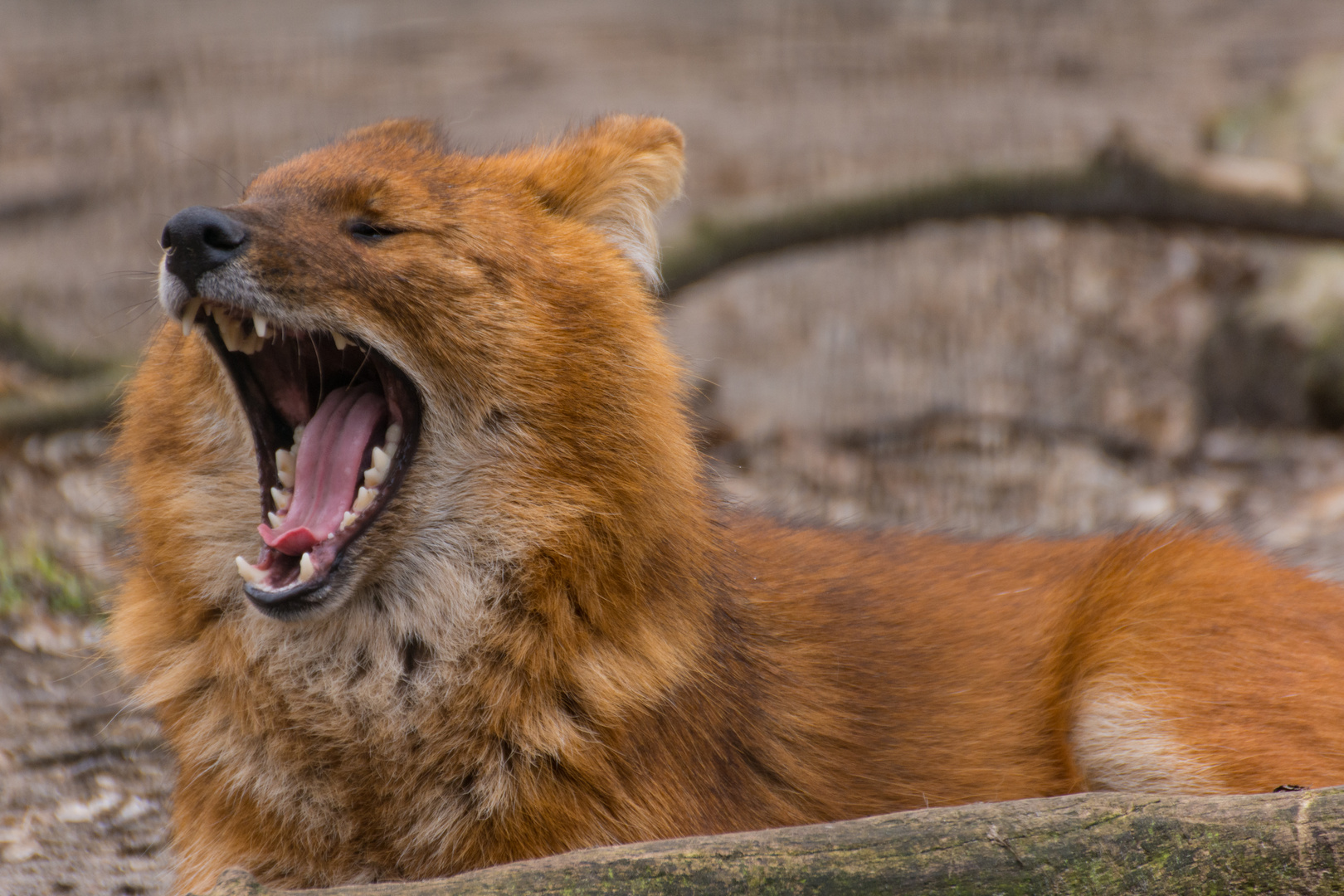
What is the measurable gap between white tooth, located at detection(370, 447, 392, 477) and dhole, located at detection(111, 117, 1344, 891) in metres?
0.02

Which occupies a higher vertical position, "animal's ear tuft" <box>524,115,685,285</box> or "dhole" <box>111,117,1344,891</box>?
"animal's ear tuft" <box>524,115,685,285</box>

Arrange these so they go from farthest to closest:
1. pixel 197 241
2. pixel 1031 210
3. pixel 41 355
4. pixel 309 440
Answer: pixel 41 355
pixel 1031 210
pixel 309 440
pixel 197 241

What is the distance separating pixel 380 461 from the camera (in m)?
3.41

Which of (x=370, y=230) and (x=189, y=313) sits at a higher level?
(x=370, y=230)

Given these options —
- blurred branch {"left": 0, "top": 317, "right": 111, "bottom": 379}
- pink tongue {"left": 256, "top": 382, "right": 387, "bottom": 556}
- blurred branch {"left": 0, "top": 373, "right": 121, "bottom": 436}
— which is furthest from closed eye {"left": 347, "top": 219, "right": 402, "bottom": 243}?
blurred branch {"left": 0, "top": 317, "right": 111, "bottom": 379}

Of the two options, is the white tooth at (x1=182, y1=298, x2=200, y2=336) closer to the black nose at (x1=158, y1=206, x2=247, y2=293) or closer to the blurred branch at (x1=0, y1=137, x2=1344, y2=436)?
the black nose at (x1=158, y1=206, x2=247, y2=293)

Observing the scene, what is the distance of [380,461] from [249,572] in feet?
1.39

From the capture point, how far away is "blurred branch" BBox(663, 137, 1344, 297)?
726 cm

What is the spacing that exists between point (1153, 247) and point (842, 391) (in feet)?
9.24

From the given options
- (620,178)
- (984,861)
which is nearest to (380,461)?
(620,178)

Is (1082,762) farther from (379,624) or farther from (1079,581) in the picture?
(379,624)

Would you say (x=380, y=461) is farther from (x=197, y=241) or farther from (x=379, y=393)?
(x=197, y=241)

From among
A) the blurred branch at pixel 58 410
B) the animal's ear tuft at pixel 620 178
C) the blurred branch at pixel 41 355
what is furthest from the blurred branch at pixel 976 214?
the animal's ear tuft at pixel 620 178

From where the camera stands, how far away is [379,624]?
3.37 meters
